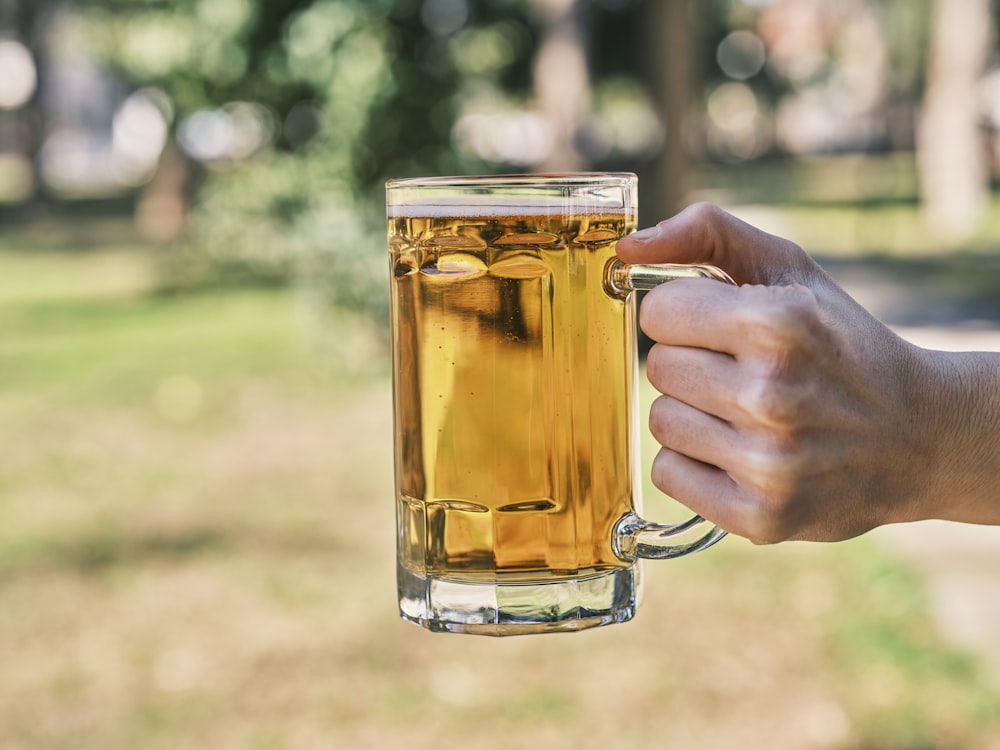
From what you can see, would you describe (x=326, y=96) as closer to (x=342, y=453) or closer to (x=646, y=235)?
(x=342, y=453)

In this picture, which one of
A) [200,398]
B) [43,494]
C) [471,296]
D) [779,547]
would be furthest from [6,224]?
[471,296]

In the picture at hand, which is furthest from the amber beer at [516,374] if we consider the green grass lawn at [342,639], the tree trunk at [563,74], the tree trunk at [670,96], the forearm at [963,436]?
the tree trunk at [563,74]

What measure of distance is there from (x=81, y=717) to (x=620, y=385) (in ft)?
11.4

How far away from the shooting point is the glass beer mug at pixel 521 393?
1.48m

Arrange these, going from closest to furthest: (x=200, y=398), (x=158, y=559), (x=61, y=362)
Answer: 1. (x=158, y=559)
2. (x=200, y=398)
3. (x=61, y=362)

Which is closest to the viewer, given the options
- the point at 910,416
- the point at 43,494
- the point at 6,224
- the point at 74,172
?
the point at 910,416

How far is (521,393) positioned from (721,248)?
0.27 m

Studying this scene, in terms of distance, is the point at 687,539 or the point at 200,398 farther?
the point at 200,398

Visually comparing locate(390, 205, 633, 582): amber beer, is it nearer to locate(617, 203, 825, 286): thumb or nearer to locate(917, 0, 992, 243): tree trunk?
locate(617, 203, 825, 286): thumb

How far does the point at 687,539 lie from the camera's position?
60.0 inches

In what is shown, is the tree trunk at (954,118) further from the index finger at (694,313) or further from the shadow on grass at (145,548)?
the index finger at (694,313)

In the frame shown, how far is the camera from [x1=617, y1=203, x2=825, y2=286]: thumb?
146 centimetres

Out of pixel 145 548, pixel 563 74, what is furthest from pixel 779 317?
pixel 563 74

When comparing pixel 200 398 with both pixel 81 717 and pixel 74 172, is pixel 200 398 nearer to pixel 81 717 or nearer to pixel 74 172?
pixel 81 717
